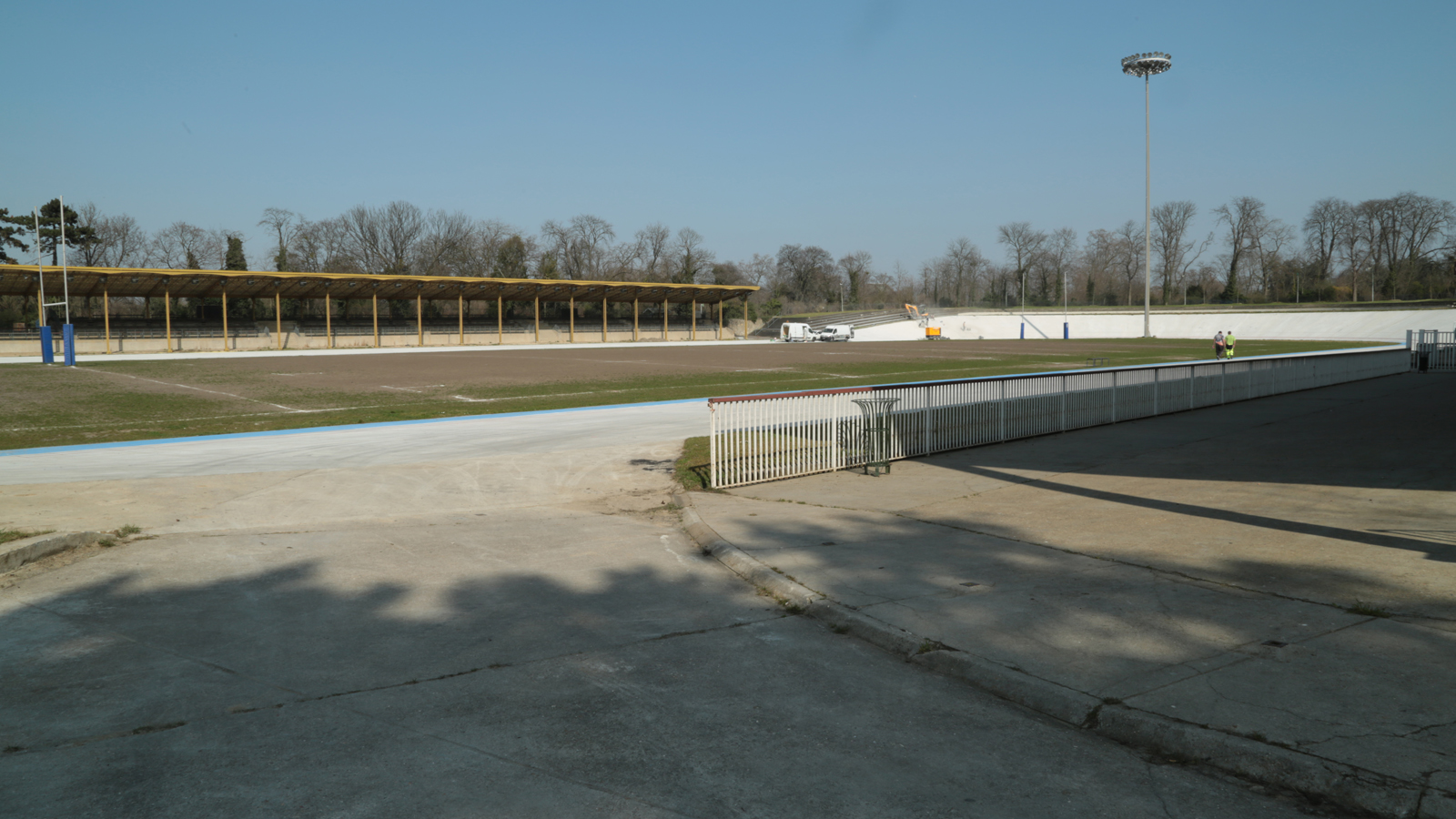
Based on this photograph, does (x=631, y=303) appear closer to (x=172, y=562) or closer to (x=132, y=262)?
(x=132, y=262)

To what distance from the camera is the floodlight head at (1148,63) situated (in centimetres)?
7731

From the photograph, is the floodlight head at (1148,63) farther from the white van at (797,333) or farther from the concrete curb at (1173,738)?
the concrete curb at (1173,738)

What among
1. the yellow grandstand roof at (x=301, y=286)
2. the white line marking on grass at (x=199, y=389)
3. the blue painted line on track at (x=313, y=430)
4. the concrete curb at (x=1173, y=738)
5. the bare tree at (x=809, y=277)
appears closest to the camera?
the concrete curb at (x=1173, y=738)

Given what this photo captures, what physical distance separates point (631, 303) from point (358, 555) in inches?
3292

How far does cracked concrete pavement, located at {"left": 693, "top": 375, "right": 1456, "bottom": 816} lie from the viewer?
15.7 feet

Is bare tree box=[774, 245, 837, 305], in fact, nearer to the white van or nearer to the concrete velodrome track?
the white van

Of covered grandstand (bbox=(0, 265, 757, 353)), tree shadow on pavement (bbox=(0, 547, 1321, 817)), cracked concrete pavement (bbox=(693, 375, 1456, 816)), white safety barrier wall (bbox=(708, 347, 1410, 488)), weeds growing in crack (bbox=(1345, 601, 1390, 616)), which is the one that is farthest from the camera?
covered grandstand (bbox=(0, 265, 757, 353))

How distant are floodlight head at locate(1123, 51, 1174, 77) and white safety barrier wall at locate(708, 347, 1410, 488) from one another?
210ft

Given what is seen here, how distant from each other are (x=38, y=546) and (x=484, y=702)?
20.1ft

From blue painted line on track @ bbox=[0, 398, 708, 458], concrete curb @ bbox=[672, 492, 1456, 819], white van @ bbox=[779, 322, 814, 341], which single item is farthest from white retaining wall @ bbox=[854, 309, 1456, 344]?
concrete curb @ bbox=[672, 492, 1456, 819]

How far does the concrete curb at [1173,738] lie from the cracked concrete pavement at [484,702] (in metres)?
0.13

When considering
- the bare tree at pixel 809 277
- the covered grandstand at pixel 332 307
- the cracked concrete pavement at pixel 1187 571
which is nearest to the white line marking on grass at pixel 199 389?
the covered grandstand at pixel 332 307

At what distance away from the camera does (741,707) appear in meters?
5.02

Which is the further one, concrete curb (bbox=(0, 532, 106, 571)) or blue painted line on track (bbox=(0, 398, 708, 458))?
blue painted line on track (bbox=(0, 398, 708, 458))
